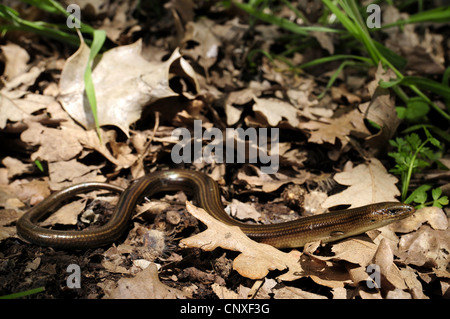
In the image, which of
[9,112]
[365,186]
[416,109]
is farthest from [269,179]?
[9,112]

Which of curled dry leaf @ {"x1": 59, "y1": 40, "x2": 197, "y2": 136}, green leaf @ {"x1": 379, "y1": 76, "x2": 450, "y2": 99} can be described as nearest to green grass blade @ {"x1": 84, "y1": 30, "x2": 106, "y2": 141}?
curled dry leaf @ {"x1": 59, "y1": 40, "x2": 197, "y2": 136}

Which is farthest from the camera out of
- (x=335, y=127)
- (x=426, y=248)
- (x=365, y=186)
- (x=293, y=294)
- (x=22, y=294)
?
(x=335, y=127)

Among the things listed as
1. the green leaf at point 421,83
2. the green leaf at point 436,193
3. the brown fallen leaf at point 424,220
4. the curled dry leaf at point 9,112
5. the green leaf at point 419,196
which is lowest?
the brown fallen leaf at point 424,220

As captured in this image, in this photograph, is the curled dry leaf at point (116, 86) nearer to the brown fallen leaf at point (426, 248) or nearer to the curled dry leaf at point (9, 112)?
the curled dry leaf at point (9, 112)

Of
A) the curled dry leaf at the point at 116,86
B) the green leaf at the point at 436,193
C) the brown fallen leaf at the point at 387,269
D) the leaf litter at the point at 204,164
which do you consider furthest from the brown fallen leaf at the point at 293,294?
the curled dry leaf at the point at 116,86

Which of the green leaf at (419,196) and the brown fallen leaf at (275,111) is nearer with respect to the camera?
the green leaf at (419,196)

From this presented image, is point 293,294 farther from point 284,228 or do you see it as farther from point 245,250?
point 284,228
